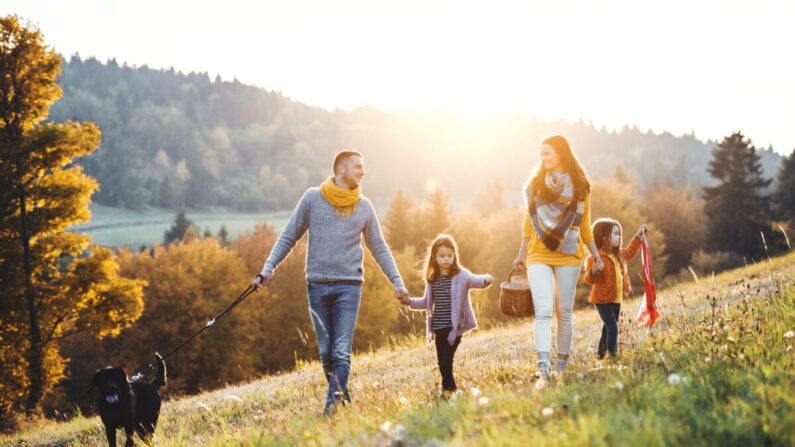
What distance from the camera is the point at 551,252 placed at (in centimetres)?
646

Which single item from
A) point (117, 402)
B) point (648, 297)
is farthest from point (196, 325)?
point (648, 297)

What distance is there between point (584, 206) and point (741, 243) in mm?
54599

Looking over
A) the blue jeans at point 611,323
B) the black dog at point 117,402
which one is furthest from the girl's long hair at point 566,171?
the black dog at point 117,402

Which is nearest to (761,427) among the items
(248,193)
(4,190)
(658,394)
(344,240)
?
(658,394)

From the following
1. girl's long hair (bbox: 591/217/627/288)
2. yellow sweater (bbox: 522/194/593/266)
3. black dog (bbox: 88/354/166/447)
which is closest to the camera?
yellow sweater (bbox: 522/194/593/266)

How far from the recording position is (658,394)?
147 inches

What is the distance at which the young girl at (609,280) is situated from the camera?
7305 millimetres

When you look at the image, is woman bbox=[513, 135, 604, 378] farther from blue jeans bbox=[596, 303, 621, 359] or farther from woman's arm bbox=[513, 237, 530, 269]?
blue jeans bbox=[596, 303, 621, 359]

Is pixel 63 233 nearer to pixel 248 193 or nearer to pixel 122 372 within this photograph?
pixel 122 372

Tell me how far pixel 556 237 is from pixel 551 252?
0.63ft

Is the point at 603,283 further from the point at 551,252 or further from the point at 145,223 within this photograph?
the point at 145,223

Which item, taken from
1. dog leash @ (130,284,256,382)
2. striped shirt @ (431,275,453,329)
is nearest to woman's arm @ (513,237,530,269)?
striped shirt @ (431,275,453,329)

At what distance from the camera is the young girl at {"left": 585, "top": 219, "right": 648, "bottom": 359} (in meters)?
7.30

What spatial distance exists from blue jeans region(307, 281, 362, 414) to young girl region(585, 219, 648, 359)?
109 inches
